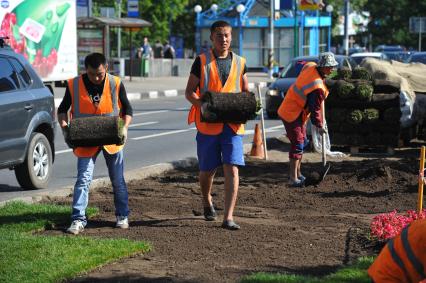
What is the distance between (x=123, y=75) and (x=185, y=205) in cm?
3372

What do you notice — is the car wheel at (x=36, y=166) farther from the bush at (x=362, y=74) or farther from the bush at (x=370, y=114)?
the bush at (x=362, y=74)

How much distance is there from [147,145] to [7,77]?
5.97 metres

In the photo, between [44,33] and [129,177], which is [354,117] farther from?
[44,33]

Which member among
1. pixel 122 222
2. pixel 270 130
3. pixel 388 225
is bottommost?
pixel 270 130

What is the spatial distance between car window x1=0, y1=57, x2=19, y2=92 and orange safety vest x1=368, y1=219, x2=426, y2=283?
7493 mm

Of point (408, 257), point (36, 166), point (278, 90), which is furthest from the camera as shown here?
point (278, 90)

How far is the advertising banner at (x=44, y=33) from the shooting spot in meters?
26.3

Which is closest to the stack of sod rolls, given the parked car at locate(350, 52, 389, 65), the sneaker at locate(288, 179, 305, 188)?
the sneaker at locate(288, 179, 305, 188)

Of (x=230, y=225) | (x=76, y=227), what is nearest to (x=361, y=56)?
(x=230, y=225)

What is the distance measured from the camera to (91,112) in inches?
332

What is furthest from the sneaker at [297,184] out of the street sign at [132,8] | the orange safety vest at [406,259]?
the street sign at [132,8]

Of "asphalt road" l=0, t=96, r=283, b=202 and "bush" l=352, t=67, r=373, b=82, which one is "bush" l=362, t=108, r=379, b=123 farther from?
"asphalt road" l=0, t=96, r=283, b=202

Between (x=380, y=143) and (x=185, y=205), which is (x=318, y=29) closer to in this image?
(x=380, y=143)

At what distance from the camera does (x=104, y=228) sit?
848cm
